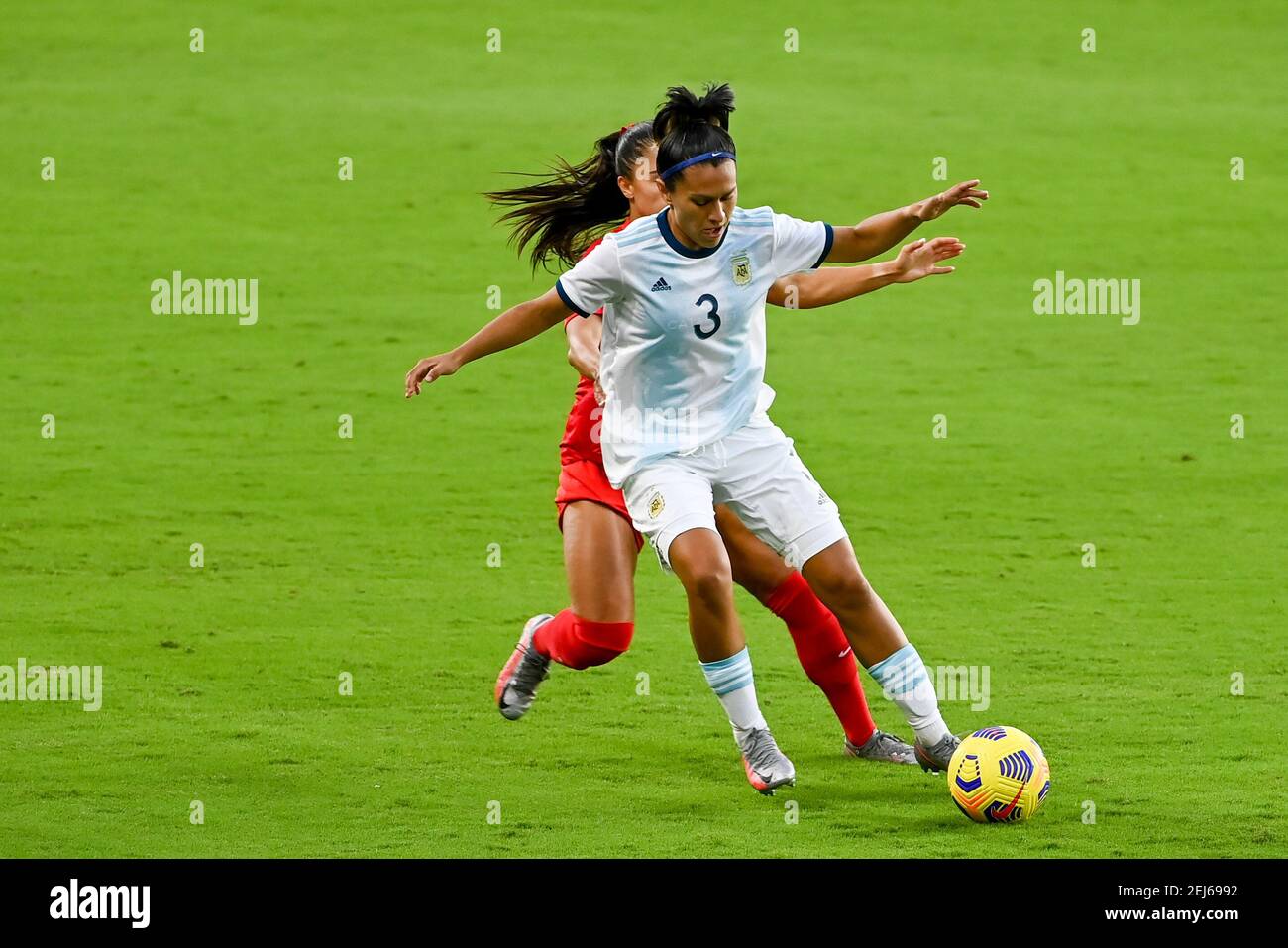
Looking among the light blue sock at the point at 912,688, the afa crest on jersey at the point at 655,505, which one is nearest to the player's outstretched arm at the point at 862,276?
the afa crest on jersey at the point at 655,505

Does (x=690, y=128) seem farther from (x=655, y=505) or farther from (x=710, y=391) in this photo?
(x=655, y=505)

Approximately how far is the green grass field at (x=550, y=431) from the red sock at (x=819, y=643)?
28cm

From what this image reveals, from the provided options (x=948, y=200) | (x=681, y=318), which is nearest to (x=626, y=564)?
(x=681, y=318)

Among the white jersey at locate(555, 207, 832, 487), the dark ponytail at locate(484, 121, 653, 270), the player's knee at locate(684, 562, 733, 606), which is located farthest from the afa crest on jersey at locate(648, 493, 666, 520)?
the dark ponytail at locate(484, 121, 653, 270)

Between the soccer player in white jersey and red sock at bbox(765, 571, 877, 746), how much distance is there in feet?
1.45

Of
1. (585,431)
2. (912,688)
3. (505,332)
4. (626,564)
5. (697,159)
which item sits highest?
(697,159)

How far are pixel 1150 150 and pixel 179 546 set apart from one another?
13.6 m

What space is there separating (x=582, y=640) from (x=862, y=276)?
1.74 meters

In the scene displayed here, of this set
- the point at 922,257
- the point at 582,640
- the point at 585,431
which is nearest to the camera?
the point at 922,257

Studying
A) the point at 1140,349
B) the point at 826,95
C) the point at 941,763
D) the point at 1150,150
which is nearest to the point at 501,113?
the point at 826,95

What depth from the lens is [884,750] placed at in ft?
23.3

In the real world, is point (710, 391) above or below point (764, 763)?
above

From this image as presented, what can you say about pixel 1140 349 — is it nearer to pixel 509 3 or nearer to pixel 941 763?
pixel 941 763

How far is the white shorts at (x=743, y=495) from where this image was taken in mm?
6445
